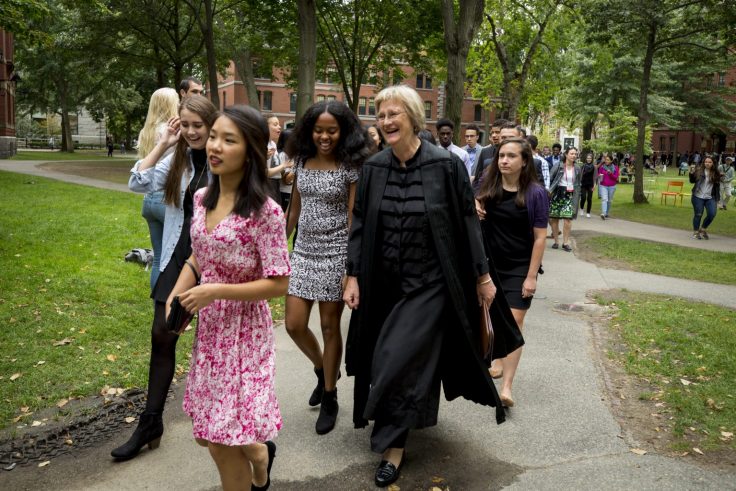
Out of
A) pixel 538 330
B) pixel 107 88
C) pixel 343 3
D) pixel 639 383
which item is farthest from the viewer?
pixel 107 88

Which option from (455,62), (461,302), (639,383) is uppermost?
(455,62)

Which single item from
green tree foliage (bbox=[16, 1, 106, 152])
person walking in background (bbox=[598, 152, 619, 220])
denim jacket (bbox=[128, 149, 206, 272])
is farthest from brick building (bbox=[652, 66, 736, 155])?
denim jacket (bbox=[128, 149, 206, 272])

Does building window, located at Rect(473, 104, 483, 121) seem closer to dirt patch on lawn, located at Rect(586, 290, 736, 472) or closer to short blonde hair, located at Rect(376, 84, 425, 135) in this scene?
dirt patch on lawn, located at Rect(586, 290, 736, 472)

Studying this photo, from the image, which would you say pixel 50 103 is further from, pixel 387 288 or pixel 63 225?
pixel 387 288

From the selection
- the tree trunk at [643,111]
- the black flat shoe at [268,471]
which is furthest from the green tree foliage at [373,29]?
the black flat shoe at [268,471]

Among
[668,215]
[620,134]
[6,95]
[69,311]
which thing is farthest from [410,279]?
[620,134]

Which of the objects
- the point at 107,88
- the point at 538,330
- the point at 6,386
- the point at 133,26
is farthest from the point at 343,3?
the point at 107,88

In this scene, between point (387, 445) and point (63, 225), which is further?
point (63, 225)

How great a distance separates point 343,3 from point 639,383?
23354 mm

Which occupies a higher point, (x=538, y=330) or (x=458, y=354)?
(x=458, y=354)

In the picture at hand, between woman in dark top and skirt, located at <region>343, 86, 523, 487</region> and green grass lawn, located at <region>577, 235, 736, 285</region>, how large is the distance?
8498 mm

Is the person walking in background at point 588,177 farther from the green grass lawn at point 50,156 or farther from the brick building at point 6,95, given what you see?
the brick building at point 6,95

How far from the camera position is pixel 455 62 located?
583 inches

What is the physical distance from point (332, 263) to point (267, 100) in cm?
7520
